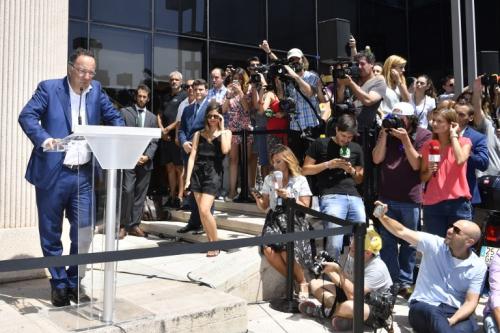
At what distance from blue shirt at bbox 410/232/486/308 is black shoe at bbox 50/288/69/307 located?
274 centimetres

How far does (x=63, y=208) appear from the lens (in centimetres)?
402

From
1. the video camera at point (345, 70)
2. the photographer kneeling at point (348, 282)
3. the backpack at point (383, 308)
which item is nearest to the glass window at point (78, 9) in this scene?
the video camera at point (345, 70)

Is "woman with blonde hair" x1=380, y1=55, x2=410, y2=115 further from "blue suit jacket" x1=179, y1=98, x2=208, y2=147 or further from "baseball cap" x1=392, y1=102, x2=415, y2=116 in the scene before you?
"blue suit jacket" x1=179, y1=98, x2=208, y2=147

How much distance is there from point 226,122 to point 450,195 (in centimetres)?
394

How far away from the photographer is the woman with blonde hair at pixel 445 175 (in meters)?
4.70

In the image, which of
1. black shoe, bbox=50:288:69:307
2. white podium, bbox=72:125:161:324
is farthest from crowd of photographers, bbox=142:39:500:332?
black shoe, bbox=50:288:69:307

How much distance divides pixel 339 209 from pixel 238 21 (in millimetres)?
7573

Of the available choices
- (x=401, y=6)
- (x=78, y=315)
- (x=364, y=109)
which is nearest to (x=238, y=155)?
(x=364, y=109)

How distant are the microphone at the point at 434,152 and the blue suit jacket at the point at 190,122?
279 cm

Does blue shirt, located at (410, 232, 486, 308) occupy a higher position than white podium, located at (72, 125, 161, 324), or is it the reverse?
white podium, located at (72, 125, 161, 324)

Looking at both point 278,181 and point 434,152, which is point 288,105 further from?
point 434,152

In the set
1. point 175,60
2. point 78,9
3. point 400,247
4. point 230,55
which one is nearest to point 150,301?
point 400,247

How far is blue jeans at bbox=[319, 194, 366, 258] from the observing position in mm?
4906

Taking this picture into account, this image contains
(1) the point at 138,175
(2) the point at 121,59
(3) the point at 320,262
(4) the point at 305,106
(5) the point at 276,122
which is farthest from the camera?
(2) the point at 121,59
